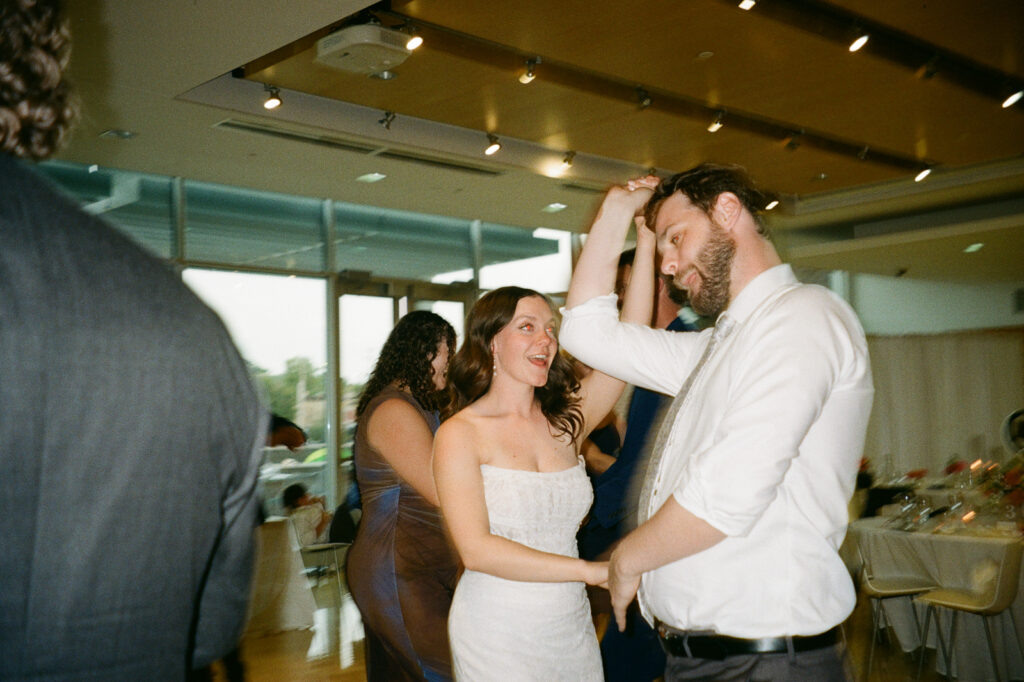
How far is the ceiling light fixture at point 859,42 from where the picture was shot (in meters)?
4.93

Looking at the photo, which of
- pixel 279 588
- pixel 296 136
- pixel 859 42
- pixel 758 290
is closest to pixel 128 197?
pixel 296 136

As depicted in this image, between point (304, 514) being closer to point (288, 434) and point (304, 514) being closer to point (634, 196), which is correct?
point (288, 434)

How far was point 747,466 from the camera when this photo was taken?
137cm

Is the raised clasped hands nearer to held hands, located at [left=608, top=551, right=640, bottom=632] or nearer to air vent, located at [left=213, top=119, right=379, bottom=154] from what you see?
held hands, located at [left=608, top=551, right=640, bottom=632]

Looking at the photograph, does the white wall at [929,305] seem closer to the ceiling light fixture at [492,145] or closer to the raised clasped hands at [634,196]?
the ceiling light fixture at [492,145]

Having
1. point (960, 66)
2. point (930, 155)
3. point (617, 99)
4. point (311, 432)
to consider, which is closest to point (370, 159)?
point (617, 99)

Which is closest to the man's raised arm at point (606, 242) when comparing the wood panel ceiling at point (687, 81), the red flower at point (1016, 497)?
the wood panel ceiling at point (687, 81)

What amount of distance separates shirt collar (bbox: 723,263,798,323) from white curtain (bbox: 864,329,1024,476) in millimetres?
9576

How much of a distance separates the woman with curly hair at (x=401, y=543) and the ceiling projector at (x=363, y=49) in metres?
2.21

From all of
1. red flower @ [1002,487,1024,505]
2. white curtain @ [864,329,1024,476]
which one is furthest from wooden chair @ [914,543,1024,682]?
white curtain @ [864,329,1024,476]

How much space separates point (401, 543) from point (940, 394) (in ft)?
31.6

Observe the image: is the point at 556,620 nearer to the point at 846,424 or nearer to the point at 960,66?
the point at 846,424

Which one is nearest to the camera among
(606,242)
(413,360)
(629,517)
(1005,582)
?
(606,242)

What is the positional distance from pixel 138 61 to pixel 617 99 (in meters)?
3.08
